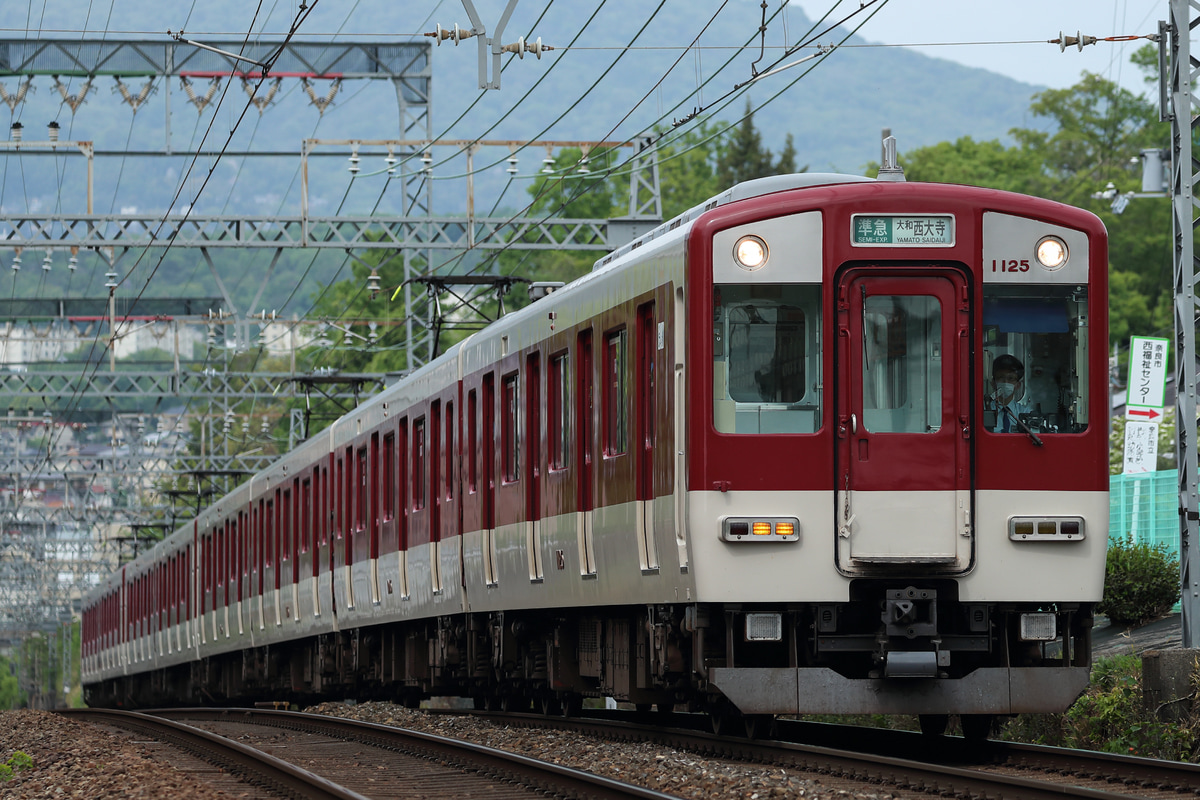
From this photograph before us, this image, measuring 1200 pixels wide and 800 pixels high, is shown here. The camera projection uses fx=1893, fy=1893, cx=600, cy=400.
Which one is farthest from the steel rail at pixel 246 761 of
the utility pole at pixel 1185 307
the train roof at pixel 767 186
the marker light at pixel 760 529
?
the utility pole at pixel 1185 307

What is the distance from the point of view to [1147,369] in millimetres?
26109

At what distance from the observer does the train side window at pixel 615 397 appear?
11695 mm

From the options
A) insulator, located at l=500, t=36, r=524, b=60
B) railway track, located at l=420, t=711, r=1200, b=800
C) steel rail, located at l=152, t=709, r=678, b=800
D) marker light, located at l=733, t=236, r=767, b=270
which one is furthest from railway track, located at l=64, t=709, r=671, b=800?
insulator, located at l=500, t=36, r=524, b=60

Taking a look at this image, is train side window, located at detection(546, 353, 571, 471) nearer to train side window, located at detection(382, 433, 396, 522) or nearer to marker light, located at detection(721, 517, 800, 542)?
marker light, located at detection(721, 517, 800, 542)

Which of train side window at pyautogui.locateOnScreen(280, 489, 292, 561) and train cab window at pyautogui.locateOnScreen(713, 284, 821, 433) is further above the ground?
train cab window at pyautogui.locateOnScreen(713, 284, 821, 433)

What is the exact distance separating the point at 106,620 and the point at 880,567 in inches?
1653

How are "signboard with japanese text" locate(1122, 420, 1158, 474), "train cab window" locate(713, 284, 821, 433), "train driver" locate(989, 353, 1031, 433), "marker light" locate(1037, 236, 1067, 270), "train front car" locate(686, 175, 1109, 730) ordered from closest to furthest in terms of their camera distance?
"train front car" locate(686, 175, 1109, 730) → "train cab window" locate(713, 284, 821, 433) → "train driver" locate(989, 353, 1031, 433) → "marker light" locate(1037, 236, 1067, 270) → "signboard with japanese text" locate(1122, 420, 1158, 474)

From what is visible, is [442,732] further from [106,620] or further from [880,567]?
[106,620]

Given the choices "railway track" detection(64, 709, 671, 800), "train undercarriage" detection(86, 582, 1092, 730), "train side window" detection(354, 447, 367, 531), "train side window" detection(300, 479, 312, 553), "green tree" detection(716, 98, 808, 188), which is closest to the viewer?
"railway track" detection(64, 709, 671, 800)

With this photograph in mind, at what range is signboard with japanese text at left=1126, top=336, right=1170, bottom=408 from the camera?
1018 inches

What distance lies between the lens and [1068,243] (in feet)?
35.1

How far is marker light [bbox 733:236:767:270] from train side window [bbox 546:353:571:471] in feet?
8.66

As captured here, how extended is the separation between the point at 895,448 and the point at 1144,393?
666 inches

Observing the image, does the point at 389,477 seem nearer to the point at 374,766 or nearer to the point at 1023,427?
the point at 374,766
